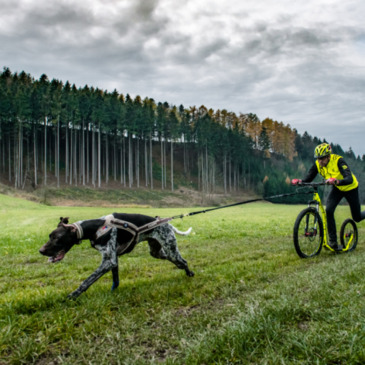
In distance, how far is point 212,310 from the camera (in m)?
3.67

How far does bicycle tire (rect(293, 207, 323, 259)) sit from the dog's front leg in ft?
15.0

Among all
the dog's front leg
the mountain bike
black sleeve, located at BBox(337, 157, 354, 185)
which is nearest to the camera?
the dog's front leg

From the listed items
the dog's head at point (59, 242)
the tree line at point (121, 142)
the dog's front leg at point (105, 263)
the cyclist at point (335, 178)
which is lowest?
the dog's front leg at point (105, 263)

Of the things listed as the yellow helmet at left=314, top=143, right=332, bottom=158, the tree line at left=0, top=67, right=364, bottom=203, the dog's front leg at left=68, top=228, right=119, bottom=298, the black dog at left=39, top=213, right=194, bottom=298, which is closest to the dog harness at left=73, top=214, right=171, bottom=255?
the black dog at left=39, top=213, right=194, bottom=298

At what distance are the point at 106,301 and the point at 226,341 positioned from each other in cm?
197

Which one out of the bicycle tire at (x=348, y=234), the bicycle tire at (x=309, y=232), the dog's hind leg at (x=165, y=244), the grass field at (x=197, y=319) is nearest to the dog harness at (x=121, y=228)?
the dog's hind leg at (x=165, y=244)

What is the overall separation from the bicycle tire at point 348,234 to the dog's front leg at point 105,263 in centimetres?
629

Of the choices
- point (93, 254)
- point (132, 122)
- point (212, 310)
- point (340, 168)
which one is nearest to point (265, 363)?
point (212, 310)

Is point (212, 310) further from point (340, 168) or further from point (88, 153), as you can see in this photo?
point (88, 153)

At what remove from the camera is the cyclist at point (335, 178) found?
6.91 meters

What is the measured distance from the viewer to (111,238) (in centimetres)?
453

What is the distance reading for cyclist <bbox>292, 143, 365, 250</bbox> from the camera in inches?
272

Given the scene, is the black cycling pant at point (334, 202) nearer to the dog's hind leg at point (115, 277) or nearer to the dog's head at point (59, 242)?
the dog's hind leg at point (115, 277)

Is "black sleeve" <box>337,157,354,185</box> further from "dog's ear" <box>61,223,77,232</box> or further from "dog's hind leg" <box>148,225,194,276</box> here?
"dog's ear" <box>61,223,77,232</box>
